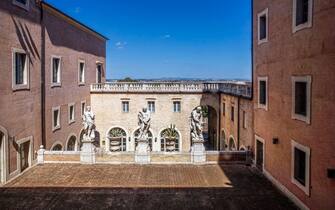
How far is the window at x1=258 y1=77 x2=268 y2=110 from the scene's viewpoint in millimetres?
16391

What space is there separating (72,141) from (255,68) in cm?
1731

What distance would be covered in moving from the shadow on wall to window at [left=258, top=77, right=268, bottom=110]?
14.4m

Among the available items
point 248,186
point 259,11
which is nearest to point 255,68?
point 259,11

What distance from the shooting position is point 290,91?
43.4 ft

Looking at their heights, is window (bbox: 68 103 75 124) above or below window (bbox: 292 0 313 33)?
below

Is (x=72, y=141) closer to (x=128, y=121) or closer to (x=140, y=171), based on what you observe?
(x=128, y=121)

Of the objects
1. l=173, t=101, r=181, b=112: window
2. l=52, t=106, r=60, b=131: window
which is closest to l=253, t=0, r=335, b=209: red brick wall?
l=52, t=106, r=60, b=131: window

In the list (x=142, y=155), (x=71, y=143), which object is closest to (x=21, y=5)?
(x=142, y=155)

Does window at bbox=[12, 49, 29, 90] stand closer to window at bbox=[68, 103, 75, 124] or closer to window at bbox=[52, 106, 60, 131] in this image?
window at bbox=[52, 106, 60, 131]

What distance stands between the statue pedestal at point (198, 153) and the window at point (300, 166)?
634 cm

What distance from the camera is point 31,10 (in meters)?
18.1

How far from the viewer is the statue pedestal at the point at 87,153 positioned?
18531 mm

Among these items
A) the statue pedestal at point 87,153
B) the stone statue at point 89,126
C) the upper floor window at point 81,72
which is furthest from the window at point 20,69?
the upper floor window at point 81,72

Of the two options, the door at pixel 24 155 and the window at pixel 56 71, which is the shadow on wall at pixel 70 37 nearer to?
the window at pixel 56 71
